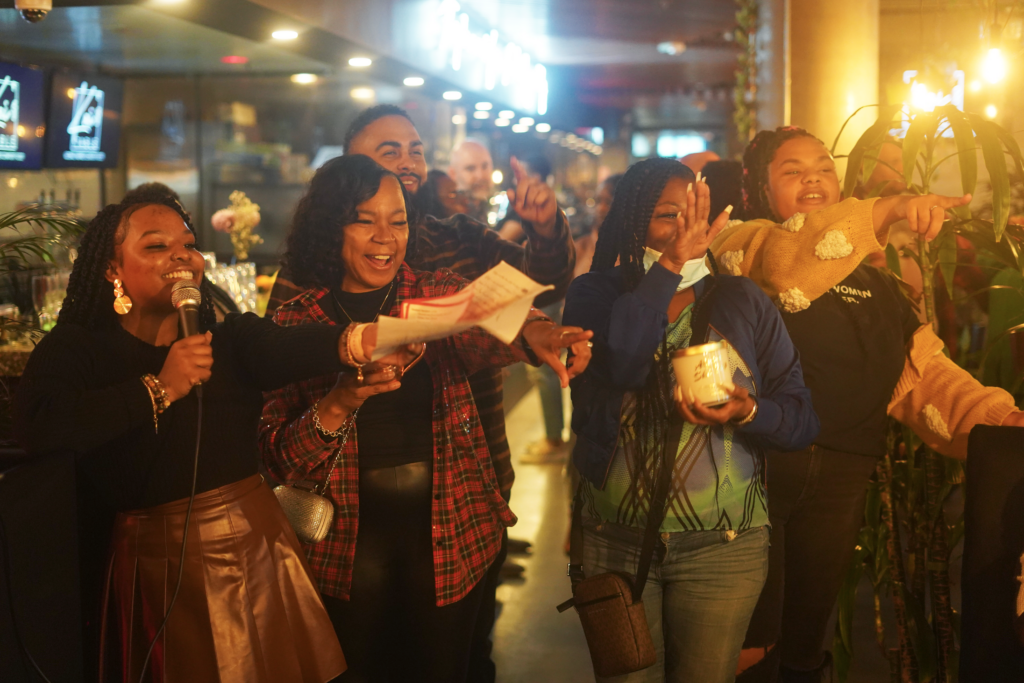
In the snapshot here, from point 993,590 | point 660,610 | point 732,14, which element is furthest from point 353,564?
point 732,14

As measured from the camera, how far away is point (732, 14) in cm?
938

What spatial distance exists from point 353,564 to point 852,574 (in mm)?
1527

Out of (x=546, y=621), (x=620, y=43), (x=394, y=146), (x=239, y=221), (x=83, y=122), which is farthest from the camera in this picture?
(x=620, y=43)

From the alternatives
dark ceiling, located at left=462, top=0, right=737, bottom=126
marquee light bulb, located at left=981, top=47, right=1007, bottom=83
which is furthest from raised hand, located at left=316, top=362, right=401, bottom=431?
dark ceiling, located at left=462, top=0, right=737, bottom=126

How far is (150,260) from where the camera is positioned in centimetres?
170

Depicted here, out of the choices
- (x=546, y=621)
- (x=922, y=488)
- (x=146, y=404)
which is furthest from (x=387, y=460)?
(x=546, y=621)

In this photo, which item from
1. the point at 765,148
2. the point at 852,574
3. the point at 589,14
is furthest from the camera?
the point at 589,14

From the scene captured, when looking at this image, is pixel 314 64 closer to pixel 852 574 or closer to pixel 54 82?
pixel 54 82

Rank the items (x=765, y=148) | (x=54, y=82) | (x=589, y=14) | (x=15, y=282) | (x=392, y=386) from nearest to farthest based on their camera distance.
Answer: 1. (x=392, y=386)
2. (x=765, y=148)
3. (x=15, y=282)
4. (x=54, y=82)
5. (x=589, y=14)

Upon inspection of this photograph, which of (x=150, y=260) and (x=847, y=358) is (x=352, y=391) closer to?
(x=150, y=260)

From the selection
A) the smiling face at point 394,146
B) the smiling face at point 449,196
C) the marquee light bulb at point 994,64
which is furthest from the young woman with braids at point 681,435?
the smiling face at point 449,196

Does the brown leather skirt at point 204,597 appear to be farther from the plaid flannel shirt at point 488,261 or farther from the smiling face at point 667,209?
the smiling face at point 667,209

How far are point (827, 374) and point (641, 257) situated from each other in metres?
0.62

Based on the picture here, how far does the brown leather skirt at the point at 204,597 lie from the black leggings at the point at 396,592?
0.25 m
